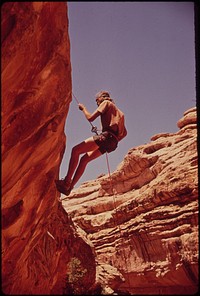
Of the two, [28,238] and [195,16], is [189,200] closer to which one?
[28,238]

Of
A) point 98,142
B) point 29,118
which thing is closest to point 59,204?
point 98,142

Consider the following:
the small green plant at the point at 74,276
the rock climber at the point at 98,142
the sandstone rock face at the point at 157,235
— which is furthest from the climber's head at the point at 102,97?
the sandstone rock face at the point at 157,235

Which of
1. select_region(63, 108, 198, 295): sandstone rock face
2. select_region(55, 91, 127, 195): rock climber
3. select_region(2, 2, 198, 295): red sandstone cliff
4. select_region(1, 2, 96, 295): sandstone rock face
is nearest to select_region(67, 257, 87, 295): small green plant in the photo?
select_region(2, 2, 198, 295): red sandstone cliff

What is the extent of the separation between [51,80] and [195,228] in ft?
66.7

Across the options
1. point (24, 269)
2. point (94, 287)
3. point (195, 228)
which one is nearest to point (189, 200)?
point (195, 228)

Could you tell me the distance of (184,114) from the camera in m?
40.7

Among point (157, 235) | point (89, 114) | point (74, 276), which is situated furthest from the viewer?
point (157, 235)

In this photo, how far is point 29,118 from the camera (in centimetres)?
662

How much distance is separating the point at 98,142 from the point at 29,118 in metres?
1.99

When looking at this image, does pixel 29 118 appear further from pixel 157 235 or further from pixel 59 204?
pixel 157 235

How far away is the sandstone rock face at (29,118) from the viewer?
5.52m

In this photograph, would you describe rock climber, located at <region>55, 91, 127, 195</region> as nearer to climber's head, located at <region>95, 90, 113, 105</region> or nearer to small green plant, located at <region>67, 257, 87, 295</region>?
climber's head, located at <region>95, 90, 113, 105</region>

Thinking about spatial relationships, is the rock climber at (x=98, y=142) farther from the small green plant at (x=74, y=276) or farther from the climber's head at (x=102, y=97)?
the small green plant at (x=74, y=276)

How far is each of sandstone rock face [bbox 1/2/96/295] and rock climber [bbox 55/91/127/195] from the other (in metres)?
0.63
